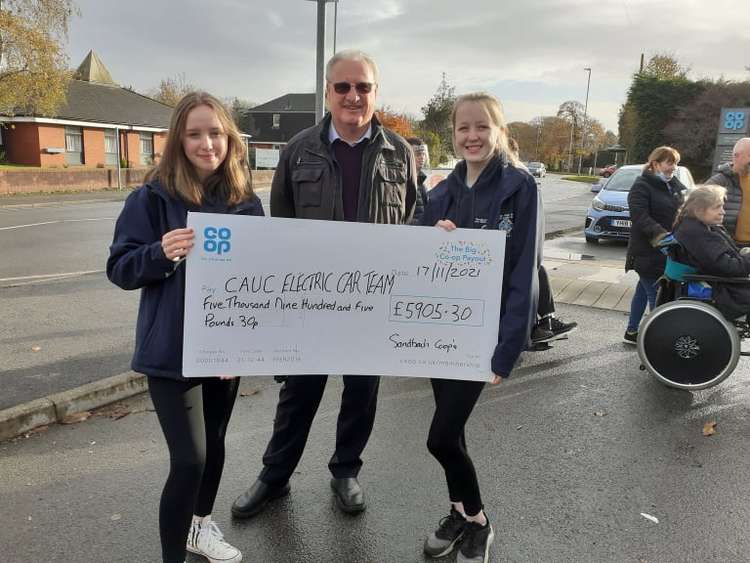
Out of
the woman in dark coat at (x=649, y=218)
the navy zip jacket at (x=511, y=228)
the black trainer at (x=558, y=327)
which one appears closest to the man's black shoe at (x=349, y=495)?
the navy zip jacket at (x=511, y=228)

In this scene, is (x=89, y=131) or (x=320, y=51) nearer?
(x=320, y=51)

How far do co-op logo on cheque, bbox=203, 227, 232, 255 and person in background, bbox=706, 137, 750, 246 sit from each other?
486 cm

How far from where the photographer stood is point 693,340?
4488 mm

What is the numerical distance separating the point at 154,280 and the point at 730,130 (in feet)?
46.5

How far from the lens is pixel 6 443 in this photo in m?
3.66

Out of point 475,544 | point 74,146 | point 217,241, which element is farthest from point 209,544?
A: point 74,146

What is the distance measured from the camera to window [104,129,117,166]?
35.7 meters

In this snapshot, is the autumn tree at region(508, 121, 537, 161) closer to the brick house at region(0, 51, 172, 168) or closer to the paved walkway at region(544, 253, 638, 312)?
the brick house at region(0, 51, 172, 168)

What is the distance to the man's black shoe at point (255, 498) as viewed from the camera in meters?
2.97

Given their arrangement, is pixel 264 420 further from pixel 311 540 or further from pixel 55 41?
pixel 55 41

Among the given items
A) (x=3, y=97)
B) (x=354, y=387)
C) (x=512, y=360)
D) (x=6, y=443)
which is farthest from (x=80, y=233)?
(x=3, y=97)

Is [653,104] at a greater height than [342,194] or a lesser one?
greater

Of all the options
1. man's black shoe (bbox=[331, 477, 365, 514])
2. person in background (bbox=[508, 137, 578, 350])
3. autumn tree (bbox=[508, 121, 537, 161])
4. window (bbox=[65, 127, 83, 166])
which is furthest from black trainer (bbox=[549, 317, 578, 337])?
autumn tree (bbox=[508, 121, 537, 161])

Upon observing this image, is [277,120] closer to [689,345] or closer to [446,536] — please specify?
[689,345]
